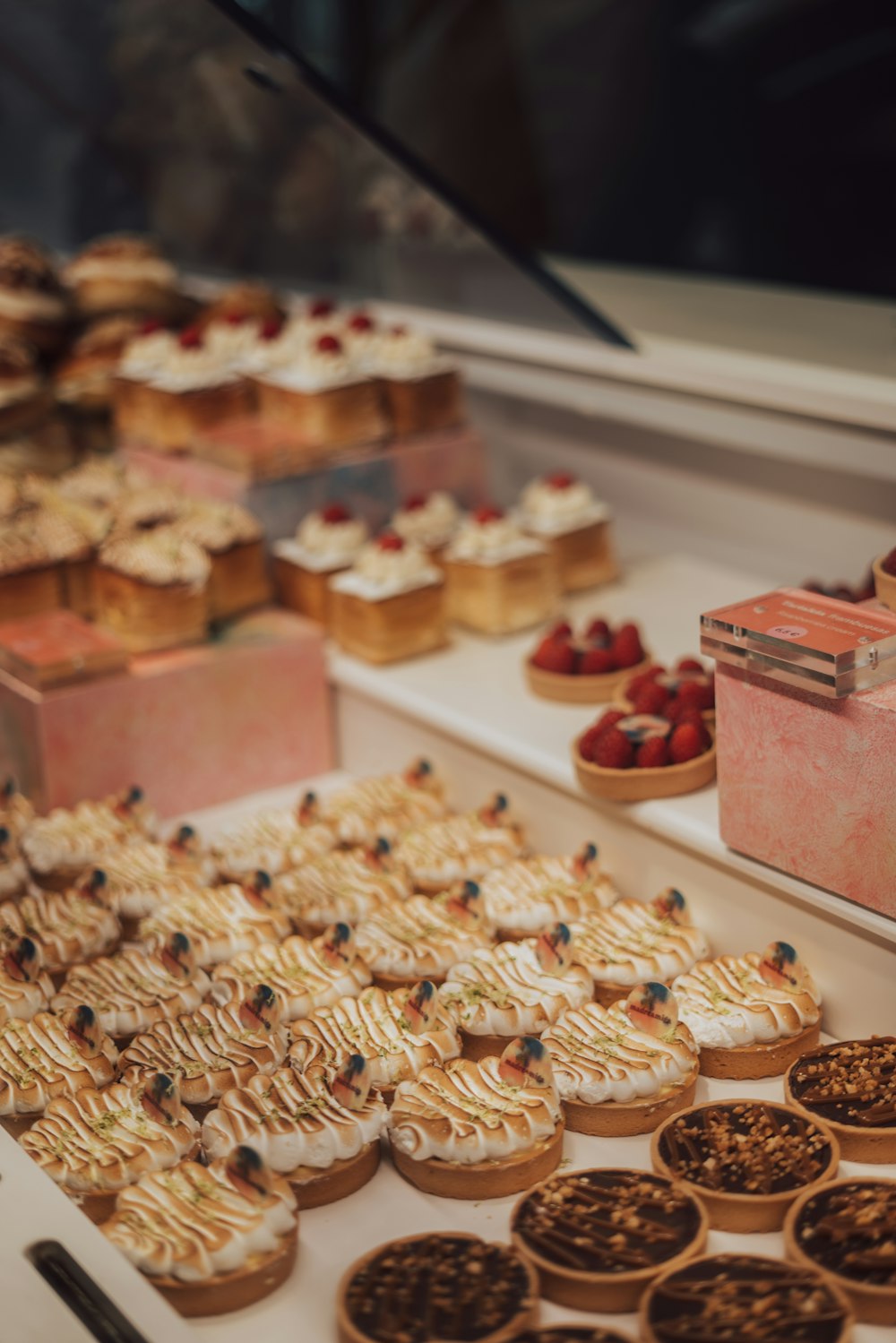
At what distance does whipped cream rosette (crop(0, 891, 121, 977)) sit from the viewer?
2.71 m

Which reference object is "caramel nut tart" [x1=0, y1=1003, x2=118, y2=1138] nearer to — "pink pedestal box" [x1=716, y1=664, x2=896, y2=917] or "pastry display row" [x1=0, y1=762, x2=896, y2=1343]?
"pastry display row" [x1=0, y1=762, x2=896, y2=1343]

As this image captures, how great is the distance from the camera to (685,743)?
2.78 m

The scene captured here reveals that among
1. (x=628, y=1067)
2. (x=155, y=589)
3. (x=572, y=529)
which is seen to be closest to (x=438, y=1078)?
(x=628, y=1067)

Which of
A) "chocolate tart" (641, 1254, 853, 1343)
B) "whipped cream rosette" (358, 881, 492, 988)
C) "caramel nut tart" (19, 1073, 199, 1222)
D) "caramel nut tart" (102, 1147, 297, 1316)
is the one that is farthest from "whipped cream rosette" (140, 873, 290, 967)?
"chocolate tart" (641, 1254, 853, 1343)

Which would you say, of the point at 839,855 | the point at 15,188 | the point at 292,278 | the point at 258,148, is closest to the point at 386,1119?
the point at 839,855

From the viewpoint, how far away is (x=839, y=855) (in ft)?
7.76

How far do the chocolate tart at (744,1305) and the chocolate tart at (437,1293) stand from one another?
0.51 ft

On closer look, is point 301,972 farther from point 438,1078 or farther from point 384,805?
point 384,805

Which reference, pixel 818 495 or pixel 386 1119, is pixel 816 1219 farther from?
pixel 818 495

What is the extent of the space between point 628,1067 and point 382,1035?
0.38 meters

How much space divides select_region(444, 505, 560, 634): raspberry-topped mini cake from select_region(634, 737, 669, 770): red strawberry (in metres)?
0.88

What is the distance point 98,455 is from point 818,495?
1864 millimetres

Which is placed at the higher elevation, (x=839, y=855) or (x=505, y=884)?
(x=839, y=855)

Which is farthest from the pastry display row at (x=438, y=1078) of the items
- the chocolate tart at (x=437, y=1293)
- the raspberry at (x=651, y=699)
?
the raspberry at (x=651, y=699)
